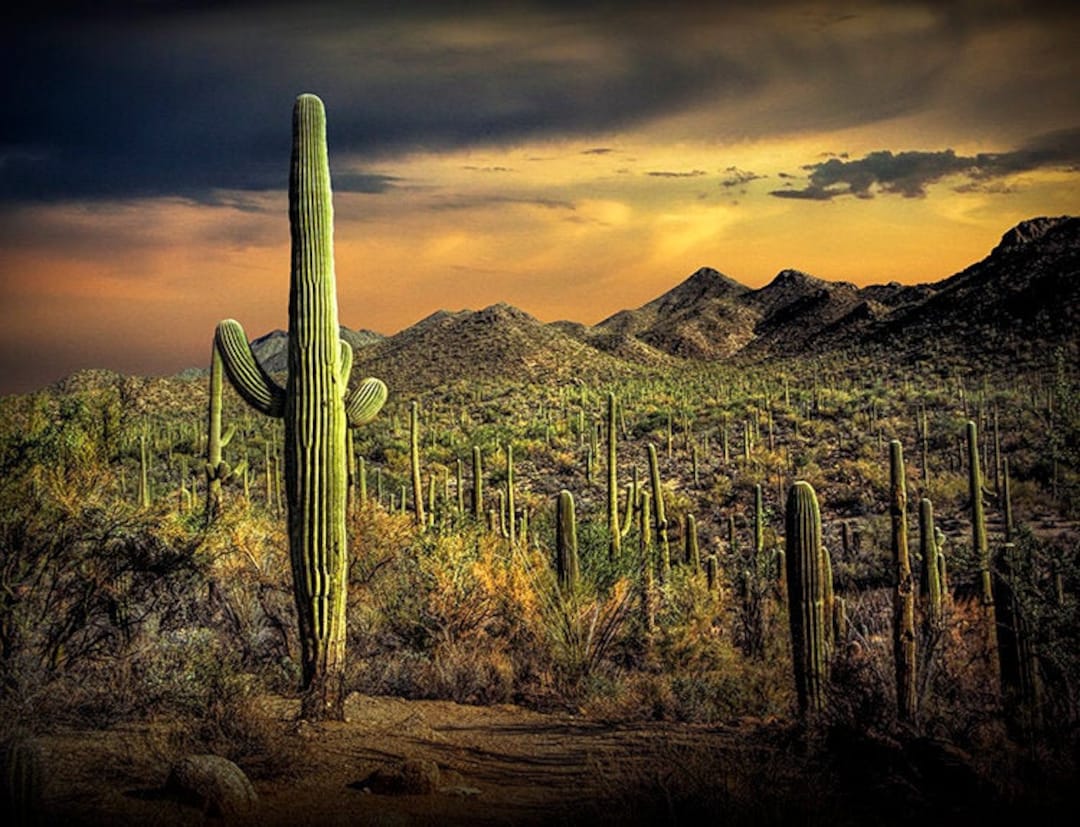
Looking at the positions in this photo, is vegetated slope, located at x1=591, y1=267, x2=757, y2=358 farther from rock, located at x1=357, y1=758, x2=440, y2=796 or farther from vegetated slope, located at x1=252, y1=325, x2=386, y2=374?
rock, located at x1=357, y1=758, x2=440, y2=796

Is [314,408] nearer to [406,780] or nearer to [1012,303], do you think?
[406,780]

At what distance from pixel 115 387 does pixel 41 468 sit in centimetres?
851

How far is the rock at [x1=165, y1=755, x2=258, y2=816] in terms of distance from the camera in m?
6.93

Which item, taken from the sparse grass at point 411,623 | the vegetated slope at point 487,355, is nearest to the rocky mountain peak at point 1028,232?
the vegetated slope at point 487,355

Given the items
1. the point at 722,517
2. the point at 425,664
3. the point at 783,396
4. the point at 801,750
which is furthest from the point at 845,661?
the point at 783,396

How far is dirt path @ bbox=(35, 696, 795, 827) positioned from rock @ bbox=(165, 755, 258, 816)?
0.11 meters

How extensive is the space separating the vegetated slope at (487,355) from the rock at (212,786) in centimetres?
5531

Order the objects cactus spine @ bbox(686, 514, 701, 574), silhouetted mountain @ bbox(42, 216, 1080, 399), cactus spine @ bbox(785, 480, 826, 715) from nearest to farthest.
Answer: cactus spine @ bbox(785, 480, 826, 715) → cactus spine @ bbox(686, 514, 701, 574) → silhouetted mountain @ bbox(42, 216, 1080, 399)

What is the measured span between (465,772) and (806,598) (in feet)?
12.5

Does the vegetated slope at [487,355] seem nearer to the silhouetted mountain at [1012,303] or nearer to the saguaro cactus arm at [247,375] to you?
the silhouetted mountain at [1012,303]

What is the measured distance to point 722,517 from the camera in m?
30.2

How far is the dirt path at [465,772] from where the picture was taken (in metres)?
6.81

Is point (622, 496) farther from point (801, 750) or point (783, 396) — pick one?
point (801, 750)

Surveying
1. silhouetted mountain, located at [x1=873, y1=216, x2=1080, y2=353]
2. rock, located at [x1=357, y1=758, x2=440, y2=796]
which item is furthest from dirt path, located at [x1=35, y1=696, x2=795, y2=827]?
silhouetted mountain, located at [x1=873, y1=216, x2=1080, y2=353]
